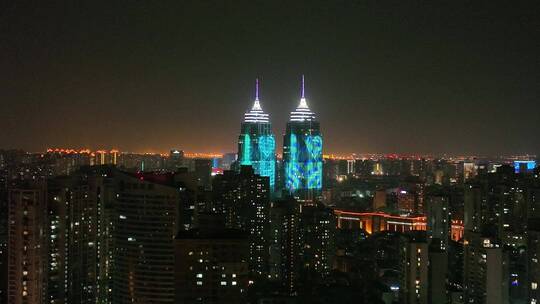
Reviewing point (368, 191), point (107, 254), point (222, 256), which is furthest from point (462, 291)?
point (368, 191)

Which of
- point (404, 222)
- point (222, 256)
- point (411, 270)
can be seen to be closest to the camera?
point (222, 256)

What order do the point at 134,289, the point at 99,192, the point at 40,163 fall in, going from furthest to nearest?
the point at 40,163 → the point at 99,192 → the point at 134,289

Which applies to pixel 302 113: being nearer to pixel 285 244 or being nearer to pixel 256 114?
pixel 256 114

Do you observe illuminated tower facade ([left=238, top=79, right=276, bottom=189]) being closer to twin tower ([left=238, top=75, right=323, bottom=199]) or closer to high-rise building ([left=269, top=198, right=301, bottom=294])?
twin tower ([left=238, top=75, right=323, bottom=199])

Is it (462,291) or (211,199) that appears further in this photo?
(211,199)

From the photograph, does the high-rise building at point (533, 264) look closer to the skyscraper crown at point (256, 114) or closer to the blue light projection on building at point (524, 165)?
the blue light projection on building at point (524, 165)

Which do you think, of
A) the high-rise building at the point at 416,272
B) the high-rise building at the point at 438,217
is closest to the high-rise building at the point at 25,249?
the high-rise building at the point at 416,272

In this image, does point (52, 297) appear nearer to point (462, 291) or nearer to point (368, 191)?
point (462, 291)

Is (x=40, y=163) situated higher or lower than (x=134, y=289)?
higher
